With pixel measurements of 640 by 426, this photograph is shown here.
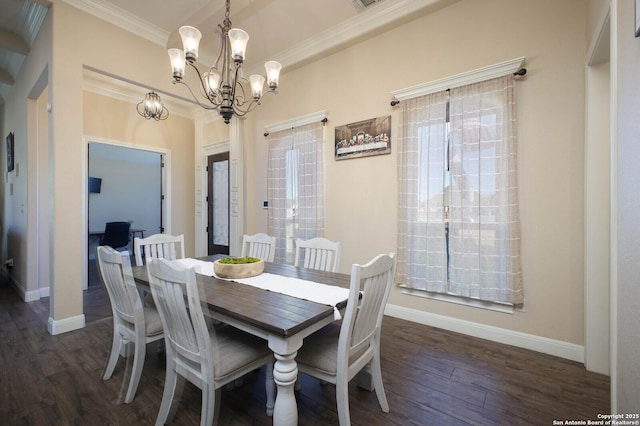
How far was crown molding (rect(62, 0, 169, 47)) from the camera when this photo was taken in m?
2.71

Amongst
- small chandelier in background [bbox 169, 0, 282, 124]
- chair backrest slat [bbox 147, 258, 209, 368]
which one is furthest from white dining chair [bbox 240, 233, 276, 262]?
chair backrest slat [bbox 147, 258, 209, 368]

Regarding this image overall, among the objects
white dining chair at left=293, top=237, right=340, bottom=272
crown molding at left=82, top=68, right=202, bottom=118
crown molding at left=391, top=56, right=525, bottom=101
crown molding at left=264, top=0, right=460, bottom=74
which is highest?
crown molding at left=264, top=0, right=460, bottom=74

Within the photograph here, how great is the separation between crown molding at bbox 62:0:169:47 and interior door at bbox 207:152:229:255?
73.9 inches

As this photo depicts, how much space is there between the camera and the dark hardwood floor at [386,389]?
5.01ft

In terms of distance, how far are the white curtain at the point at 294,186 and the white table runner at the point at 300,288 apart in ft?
5.20

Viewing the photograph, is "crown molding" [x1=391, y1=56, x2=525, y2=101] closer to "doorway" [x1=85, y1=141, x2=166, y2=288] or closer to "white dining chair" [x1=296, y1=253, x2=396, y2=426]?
"white dining chair" [x1=296, y1=253, x2=396, y2=426]

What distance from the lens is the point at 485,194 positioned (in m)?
2.38

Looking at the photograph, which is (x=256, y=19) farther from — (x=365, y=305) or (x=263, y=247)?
(x=365, y=305)

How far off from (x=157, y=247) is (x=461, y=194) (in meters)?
2.91

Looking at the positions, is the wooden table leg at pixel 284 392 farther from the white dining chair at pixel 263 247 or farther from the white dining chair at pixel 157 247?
the white dining chair at pixel 157 247

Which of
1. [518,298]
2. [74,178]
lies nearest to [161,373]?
[74,178]

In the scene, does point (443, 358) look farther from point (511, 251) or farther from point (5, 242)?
point (5, 242)

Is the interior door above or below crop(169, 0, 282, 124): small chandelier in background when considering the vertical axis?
below

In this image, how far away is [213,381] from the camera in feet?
4.18
